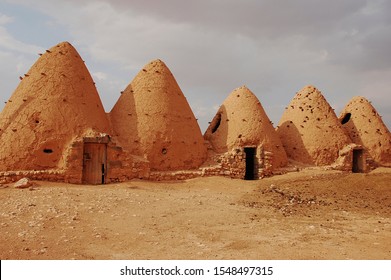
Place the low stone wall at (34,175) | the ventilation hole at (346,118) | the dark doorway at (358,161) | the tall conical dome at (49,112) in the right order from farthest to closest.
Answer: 1. the ventilation hole at (346,118)
2. the dark doorway at (358,161)
3. the tall conical dome at (49,112)
4. the low stone wall at (34,175)

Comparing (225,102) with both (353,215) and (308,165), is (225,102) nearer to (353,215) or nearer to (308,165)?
(308,165)

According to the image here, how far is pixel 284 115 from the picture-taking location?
20812 mm

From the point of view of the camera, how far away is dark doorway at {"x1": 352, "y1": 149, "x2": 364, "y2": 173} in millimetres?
19266

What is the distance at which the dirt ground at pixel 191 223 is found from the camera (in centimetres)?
560

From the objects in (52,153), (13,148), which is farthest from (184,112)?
(13,148)

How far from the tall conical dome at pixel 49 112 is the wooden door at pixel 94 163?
79cm

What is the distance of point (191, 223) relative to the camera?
760cm

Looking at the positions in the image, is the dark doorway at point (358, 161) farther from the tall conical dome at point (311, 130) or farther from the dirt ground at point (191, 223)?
the dirt ground at point (191, 223)

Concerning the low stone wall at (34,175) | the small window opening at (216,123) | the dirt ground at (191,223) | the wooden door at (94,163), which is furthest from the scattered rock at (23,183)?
the small window opening at (216,123)

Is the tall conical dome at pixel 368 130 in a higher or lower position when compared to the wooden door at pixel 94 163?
higher

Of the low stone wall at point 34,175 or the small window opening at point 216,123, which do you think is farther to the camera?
the small window opening at point 216,123

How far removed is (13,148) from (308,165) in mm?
13502

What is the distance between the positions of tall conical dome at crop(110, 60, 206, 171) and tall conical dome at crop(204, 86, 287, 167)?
1.37 meters

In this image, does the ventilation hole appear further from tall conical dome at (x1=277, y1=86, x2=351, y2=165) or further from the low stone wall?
the low stone wall
